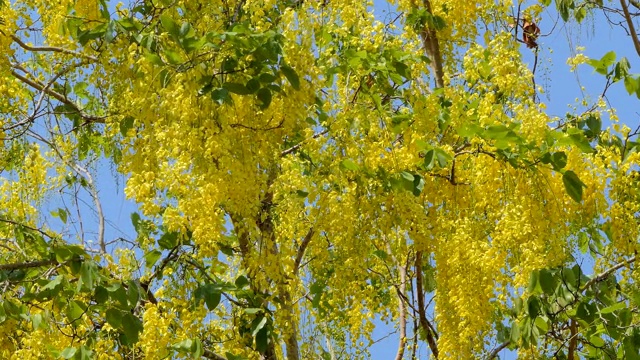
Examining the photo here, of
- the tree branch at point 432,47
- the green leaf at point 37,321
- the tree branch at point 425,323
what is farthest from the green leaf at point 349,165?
the tree branch at point 432,47

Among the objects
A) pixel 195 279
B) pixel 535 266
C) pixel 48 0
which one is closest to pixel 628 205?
pixel 535 266

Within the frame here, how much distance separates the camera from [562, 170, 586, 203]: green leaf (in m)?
3.93

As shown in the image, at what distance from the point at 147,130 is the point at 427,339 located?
151 centimetres

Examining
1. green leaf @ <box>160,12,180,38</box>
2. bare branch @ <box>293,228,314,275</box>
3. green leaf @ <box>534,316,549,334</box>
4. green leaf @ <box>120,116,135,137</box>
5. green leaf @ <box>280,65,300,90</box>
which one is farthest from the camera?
bare branch @ <box>293,228,314,275</box>

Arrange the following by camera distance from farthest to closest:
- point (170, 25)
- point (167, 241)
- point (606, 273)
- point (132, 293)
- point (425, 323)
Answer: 1. point (425, 323)
2. point (606, 273)
3. point (167, 241)
4. point (132, 293)
5. point (170, 25)

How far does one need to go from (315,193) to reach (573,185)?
2.66 ft

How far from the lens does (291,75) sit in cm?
376

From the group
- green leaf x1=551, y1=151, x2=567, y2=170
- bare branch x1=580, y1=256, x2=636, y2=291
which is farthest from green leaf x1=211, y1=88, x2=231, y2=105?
bare branch x1=580, y1=256, x2=636, y2=291

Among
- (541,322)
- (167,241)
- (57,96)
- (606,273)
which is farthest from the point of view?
(57,96)

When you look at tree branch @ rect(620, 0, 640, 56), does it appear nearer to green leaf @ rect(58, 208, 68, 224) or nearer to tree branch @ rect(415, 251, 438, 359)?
tree branch @ rect(415, 251, 438, 359)

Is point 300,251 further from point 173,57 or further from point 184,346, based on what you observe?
point 173,57

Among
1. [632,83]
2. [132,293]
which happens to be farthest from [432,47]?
[132,293]

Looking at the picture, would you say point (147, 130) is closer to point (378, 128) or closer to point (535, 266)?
point (378, 128)

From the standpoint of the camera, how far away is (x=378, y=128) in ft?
13.2
